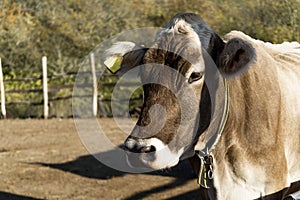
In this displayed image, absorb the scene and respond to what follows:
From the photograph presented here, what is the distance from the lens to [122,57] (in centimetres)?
379

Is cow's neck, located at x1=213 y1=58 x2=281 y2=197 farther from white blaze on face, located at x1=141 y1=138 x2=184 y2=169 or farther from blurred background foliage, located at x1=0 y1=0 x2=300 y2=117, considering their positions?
blurred background foliage, located at x1=0 y1=0 x2=300 y2=117

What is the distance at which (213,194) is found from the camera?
3.82m

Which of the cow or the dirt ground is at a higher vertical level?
the cow

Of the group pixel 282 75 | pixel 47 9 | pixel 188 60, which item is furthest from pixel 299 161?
pixel 47 9

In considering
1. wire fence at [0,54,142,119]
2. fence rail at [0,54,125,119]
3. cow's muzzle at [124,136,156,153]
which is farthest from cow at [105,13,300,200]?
fence rail at [0,54,125,119]

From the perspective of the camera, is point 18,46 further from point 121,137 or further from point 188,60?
point 188,60

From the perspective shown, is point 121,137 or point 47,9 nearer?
point 121,137

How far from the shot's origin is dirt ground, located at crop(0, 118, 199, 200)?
25.0 feet

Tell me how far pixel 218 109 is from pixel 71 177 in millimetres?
5540

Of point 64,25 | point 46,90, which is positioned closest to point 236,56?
point 46,90

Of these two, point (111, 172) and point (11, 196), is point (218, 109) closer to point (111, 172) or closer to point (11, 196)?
point (11, 196)

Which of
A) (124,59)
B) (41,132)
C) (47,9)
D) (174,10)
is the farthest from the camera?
(47,9)

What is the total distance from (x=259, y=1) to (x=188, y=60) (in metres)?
11.5

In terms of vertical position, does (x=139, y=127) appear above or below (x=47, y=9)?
above
